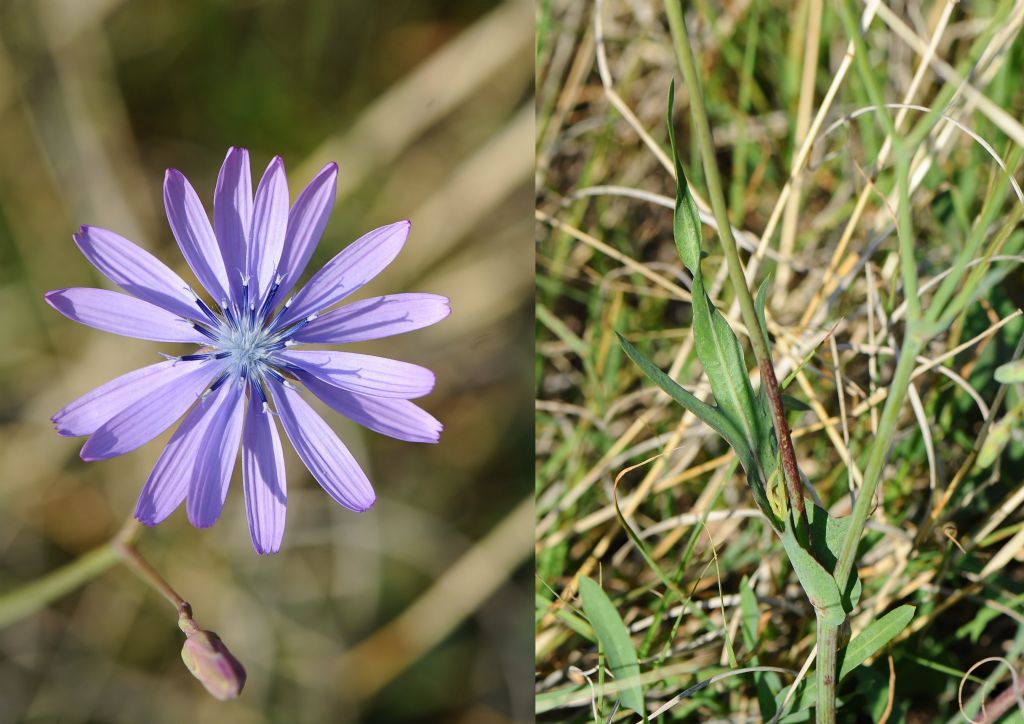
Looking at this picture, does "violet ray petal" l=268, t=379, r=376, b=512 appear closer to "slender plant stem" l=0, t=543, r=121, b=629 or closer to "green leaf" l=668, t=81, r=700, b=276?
"slender plant stem" l=0, t=543, r=121, b=629

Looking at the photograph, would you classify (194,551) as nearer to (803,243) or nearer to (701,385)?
(701,385)

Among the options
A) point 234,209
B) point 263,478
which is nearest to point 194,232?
point 234,209

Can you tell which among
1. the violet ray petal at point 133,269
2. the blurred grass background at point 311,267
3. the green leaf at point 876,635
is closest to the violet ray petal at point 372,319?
the violet ray petal at point 133,269

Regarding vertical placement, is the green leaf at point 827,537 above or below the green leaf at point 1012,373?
below

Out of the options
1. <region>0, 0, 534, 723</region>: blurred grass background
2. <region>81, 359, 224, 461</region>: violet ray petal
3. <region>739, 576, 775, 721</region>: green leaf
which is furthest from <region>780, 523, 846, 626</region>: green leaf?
<region>0, 0, 534, 723</region>: blurred grass background

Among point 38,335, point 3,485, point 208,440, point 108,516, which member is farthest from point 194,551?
point 208,440

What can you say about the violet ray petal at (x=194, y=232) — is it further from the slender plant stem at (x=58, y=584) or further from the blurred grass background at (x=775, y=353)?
the blurred grass background at (x=775, y=353)
